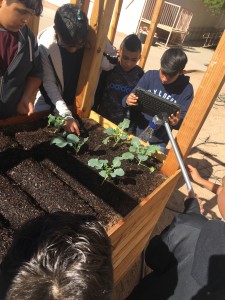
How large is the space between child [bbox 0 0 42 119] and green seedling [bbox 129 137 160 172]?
0.77 meters

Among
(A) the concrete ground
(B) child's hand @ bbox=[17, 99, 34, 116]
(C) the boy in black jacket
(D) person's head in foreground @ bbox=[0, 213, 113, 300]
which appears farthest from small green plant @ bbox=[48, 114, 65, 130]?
(A) the concrete ground

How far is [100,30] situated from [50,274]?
66.3 inches

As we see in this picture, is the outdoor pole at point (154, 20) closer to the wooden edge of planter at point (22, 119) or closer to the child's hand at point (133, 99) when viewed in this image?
the child's hand at point (133, 99)

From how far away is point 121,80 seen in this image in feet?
8.55

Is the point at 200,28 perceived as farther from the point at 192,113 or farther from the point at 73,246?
the point at 73,246

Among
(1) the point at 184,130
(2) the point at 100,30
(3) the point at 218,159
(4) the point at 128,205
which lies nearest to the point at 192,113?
(1) the point at 184,130

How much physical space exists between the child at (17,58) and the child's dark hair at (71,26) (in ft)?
0.72

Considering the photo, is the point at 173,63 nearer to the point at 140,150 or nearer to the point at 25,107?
the point at 140,150

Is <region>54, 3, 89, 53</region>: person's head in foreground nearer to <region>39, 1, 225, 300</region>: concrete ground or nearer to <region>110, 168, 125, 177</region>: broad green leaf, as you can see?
<region>110, 168, 125, 177</region>: broad green leaf

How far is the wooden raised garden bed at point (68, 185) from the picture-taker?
145 centimetres

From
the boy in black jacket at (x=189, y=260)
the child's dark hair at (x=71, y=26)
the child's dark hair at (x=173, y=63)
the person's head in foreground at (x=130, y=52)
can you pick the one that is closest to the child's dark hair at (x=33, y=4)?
the child's dark hair at (x=71, y=26)

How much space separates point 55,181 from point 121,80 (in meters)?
1.36

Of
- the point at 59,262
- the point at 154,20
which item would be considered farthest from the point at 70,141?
the point at 154,20

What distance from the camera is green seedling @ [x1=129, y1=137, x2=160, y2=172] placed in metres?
1.93
